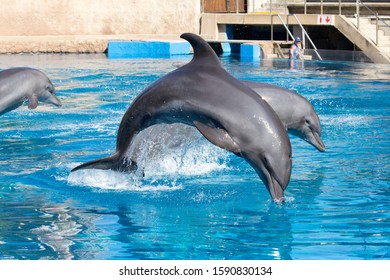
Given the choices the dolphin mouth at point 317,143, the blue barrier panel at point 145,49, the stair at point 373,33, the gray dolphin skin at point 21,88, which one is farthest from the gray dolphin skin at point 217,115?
the blue barrier panel at point 145,49

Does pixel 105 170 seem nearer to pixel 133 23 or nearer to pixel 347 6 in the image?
pixel 347 6

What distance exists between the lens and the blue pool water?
5.40 meters

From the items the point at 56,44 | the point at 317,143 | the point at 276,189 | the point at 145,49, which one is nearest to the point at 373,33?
the point at 145,49

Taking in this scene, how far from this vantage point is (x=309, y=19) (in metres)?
23.2

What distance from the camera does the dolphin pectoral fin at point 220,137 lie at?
5.68 m

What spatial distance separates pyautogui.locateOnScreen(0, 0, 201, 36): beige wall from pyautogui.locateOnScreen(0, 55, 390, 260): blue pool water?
1751cm

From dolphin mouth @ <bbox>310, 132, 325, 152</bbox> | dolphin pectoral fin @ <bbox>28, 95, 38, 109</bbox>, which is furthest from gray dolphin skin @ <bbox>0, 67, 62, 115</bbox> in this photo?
dolphin mouth @ <bbox>310, 132, 325, 152</bbox>

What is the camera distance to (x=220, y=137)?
577 centimetres

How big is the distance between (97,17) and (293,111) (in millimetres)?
22084

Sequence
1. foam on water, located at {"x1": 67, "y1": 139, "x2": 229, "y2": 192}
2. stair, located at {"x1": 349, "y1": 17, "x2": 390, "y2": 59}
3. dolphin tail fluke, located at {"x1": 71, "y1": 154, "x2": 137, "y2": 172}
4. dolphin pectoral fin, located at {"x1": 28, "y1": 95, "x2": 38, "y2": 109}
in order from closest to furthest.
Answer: dolphin tail fluke, located at {"x1": 71, "y1": 154, "x2": 137, "y2": 172}
foam on water, located at {"x1": 67, "y1": 139, "x2": 229, "y2": 192}
dolphin pectoral fin, located at {"x1": 28, "y1": 95, "x2": 38, "y2": 109}
stair, located at {"x1": 349, "y1": 17, "x2": 390, "y2": 59}

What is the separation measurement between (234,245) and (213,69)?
4.90ft

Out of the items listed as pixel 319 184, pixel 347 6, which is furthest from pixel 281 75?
pixel 319 184

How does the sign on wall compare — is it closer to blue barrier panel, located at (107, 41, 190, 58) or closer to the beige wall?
blue barrier panel, located at (107, 41, 190, 58)

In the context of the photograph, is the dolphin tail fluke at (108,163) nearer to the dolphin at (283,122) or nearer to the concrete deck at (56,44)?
the dolphin at (283,122)
